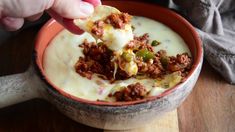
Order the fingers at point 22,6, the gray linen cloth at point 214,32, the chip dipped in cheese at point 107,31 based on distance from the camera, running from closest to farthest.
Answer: the fingers at point 22,6
the chip dipped in cheese at point 107,31
the gray linen cloth at point 214,32

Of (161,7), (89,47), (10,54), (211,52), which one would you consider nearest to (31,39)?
(10,54)

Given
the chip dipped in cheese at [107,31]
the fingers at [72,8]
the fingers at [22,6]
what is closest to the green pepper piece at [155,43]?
the chip dipped in cheese at [107,31]

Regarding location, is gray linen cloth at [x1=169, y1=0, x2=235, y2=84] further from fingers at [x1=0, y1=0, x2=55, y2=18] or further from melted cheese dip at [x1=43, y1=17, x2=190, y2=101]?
fingers at [x1=0, y1=0, x2=55, y2=18]

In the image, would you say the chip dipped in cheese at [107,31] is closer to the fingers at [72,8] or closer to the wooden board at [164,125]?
the fingers at [72,8]

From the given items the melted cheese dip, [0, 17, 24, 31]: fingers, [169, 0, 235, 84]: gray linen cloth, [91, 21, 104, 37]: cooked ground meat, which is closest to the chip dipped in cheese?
[91, 21, 104, 37]: cooked ground meat

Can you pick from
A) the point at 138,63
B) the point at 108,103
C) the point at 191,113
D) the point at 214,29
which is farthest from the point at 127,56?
the point at 214,29

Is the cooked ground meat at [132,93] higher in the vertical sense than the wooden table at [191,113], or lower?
higher

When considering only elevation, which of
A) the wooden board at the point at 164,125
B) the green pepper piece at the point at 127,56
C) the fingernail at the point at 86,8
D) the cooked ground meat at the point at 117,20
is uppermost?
the fingernail at the point at 86,8
